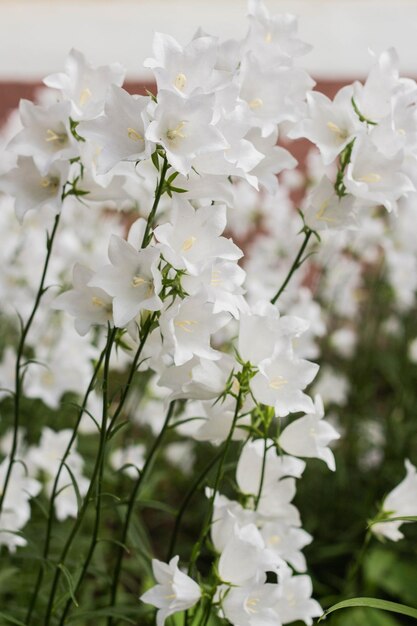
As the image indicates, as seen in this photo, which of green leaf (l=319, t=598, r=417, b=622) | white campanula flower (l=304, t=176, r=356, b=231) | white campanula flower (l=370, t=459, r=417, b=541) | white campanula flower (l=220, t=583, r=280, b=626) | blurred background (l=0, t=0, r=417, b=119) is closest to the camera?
green leaf (l=319, t=598, r=417, b=622)

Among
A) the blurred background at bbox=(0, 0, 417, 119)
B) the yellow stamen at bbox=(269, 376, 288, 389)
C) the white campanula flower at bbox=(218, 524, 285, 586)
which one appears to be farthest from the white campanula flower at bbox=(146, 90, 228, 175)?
the blurred background at bbox=(0, 0, 417, 119)

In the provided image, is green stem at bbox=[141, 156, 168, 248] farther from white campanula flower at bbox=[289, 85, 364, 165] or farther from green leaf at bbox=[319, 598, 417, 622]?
green leaf at bbox=[319, 598, 417, 622]

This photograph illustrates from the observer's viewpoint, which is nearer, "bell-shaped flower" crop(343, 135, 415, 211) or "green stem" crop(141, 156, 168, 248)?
"green stem" crop(141, 156, 168, 248)

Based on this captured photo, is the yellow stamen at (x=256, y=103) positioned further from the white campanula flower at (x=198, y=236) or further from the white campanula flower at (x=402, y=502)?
A: the white campanula flower at (x=402, y=502)

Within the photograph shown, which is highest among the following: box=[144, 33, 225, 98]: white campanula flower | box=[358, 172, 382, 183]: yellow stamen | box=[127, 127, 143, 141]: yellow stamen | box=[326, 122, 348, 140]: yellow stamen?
box=[144, 33, 225, 98]: white campanula flower

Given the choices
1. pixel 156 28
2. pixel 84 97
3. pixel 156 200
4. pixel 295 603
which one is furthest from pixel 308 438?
pixel 156 28
